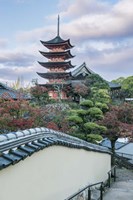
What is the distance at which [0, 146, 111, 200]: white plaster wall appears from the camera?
3340 mm

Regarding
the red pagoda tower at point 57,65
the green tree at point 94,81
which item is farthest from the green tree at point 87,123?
the red pagoda tower at point 57,65

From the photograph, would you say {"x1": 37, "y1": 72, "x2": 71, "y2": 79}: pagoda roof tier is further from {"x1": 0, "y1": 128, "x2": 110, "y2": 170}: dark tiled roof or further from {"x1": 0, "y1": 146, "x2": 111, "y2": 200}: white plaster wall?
{"x1": 0, "y1": 128, "x2": 110, "y2": 170}: dark tiled roof

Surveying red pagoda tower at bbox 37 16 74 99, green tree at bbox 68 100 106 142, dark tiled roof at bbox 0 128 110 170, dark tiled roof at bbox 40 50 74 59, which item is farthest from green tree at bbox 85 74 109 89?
dark tiled roof at bbox 0 128 110 170

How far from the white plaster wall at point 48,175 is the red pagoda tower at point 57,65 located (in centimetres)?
2674

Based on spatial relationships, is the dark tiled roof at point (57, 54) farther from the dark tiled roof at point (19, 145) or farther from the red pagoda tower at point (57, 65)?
the dark tiled roof at point (19, 145)

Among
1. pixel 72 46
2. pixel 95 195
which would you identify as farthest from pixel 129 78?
pixel 95 195

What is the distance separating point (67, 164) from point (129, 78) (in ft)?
147

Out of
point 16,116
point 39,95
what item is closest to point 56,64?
point 39,95

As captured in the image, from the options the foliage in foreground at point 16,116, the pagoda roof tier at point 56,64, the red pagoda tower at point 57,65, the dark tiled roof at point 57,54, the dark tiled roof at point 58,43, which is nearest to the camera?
the foliage in foreground at point 16,116

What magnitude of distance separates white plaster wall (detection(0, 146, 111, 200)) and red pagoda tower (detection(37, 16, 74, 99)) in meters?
26.7

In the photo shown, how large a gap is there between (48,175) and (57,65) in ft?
113

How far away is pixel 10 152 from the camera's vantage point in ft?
10.7

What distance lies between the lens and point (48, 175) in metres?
4.68

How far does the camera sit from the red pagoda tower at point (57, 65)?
3531cm
